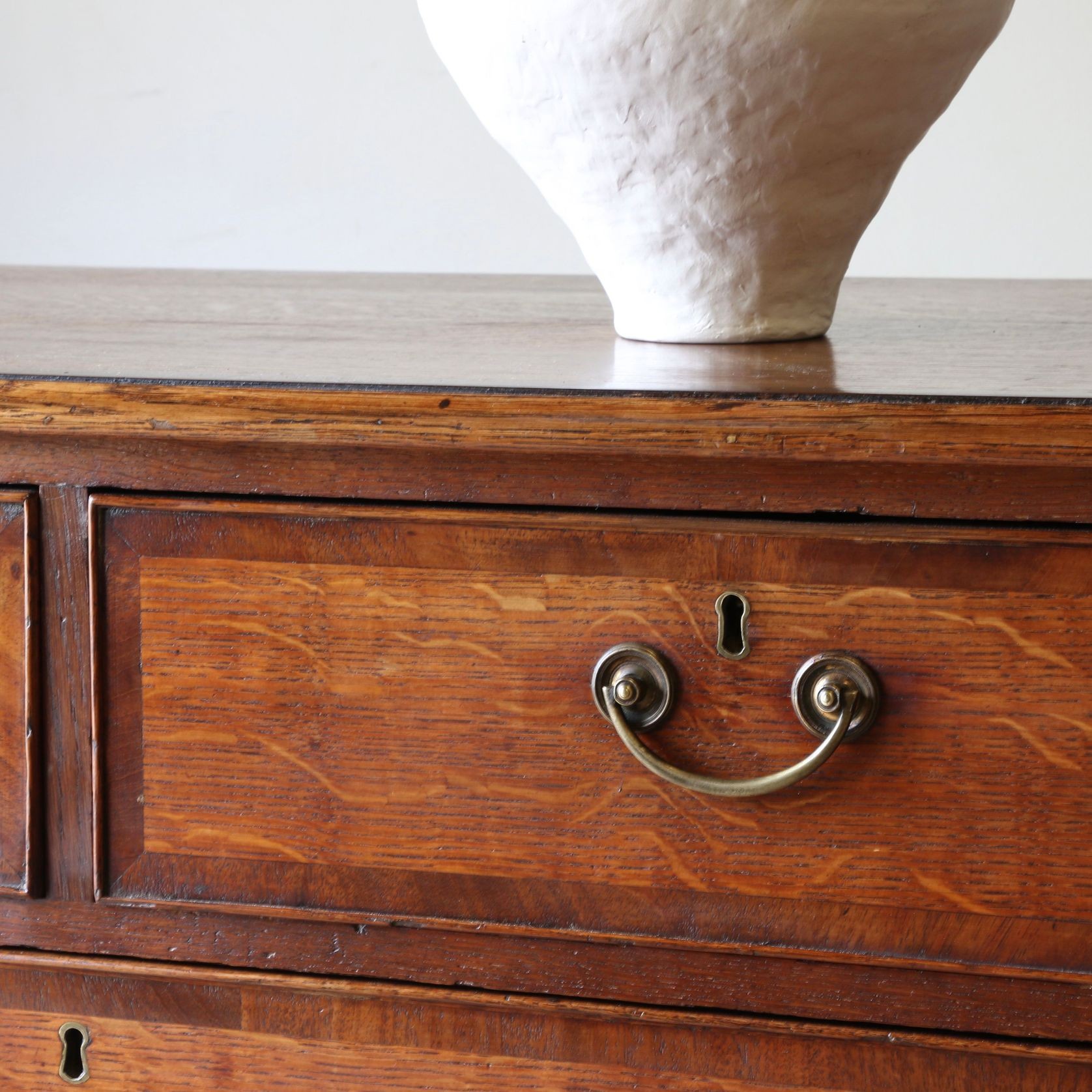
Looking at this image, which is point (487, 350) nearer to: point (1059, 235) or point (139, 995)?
point (139, 995)

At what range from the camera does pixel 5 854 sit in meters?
0.51

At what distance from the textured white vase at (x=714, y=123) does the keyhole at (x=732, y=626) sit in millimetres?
188

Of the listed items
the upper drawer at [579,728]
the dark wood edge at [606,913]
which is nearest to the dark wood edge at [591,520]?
the upper drawer at [579,728]

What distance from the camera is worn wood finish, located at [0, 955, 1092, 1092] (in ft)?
1.55

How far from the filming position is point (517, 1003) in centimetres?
49

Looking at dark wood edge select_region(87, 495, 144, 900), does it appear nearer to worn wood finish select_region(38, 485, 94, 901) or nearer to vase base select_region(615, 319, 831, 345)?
worn wood finish select_region(38, 485, 94, 901)

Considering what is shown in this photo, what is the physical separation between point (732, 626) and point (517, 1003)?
16 centimetres

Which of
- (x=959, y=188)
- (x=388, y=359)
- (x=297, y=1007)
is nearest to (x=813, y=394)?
(x=388, y=359)

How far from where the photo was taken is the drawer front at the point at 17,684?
496mm

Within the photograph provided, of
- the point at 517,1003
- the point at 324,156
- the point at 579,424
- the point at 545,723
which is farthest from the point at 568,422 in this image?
the point at 324,156

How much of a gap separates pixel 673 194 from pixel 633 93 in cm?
5

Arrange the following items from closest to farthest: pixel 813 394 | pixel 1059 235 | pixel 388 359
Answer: pixel 813 394 < pixel 388 359 < pixel 1059 235

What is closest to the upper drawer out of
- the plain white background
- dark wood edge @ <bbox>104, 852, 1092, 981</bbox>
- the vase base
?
dark wood edge @ <bbox>104, 852, 1092, 981</bbox>

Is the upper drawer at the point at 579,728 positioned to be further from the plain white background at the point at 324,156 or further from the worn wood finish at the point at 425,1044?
the plain white background at the point at 324,156
